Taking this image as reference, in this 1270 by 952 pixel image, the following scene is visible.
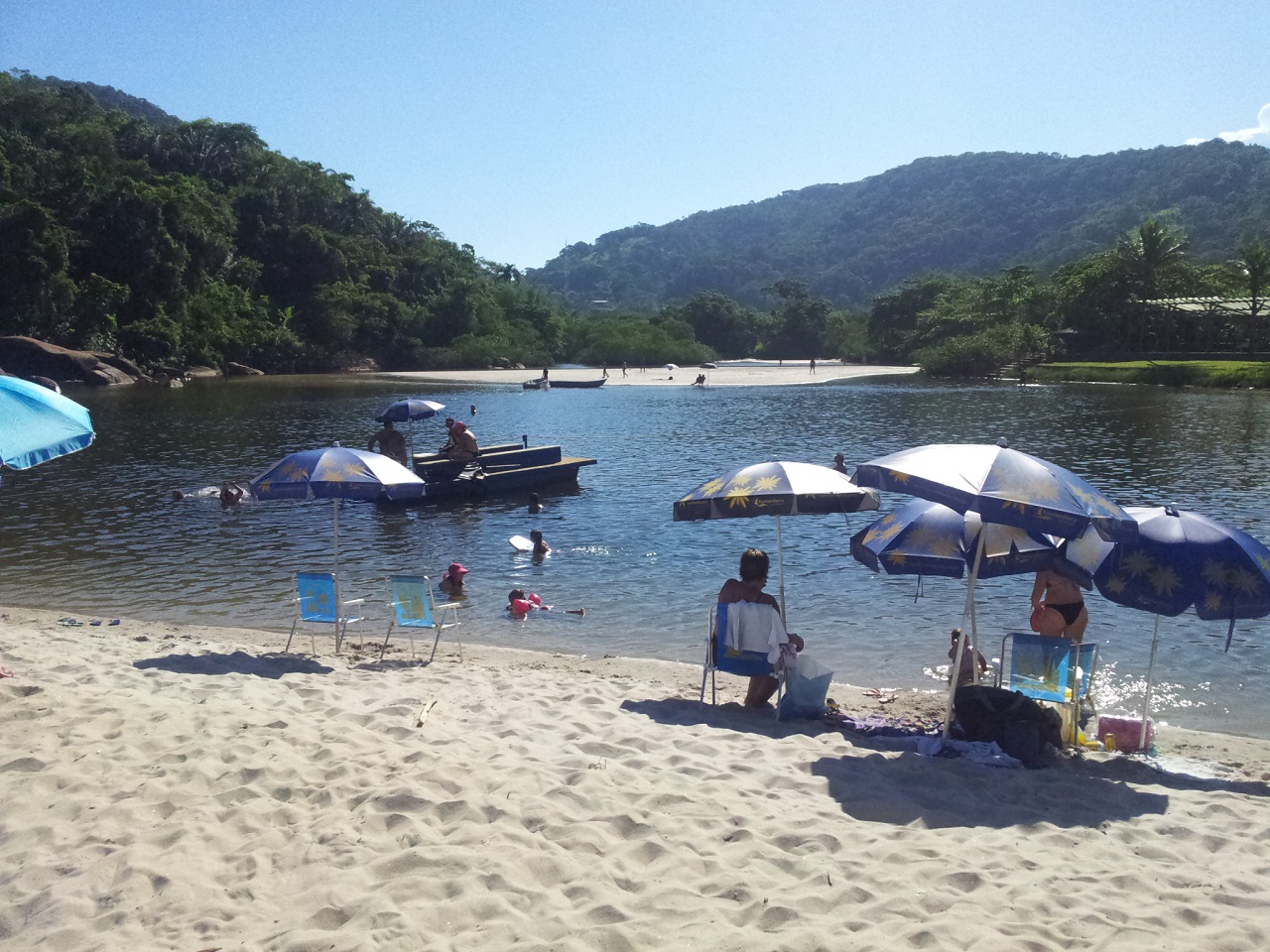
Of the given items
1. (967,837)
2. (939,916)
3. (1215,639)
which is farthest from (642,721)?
(1215,639)

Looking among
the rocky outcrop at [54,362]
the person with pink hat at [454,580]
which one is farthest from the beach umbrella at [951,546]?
the rocky outcrop at [54,362]

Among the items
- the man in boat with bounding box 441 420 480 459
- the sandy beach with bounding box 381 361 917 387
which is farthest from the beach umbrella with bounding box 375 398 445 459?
the sandy beach with bounding box 381 361 917 387

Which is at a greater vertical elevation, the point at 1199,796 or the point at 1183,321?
the point at 1183,321

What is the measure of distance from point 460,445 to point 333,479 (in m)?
12.6

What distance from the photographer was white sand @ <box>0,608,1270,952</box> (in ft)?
14.7

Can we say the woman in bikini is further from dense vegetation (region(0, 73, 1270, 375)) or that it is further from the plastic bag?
dense vegetation (region(0, 73, 1270, 375))

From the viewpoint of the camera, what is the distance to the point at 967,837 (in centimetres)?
559

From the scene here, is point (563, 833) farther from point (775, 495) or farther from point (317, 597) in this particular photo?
point (317, 597)

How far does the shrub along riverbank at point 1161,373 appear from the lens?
2224 inches

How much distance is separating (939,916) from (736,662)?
3853 mm

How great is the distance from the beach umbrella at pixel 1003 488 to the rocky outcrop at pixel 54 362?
6052cm

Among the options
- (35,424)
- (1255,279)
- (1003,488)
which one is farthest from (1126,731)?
(1255,279)

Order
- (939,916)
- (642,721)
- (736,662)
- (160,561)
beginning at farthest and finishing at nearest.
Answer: (160,561)
(736,662)
(642,721)
(939,916)

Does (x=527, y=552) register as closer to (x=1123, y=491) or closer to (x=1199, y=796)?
(x=1199, y=796)
